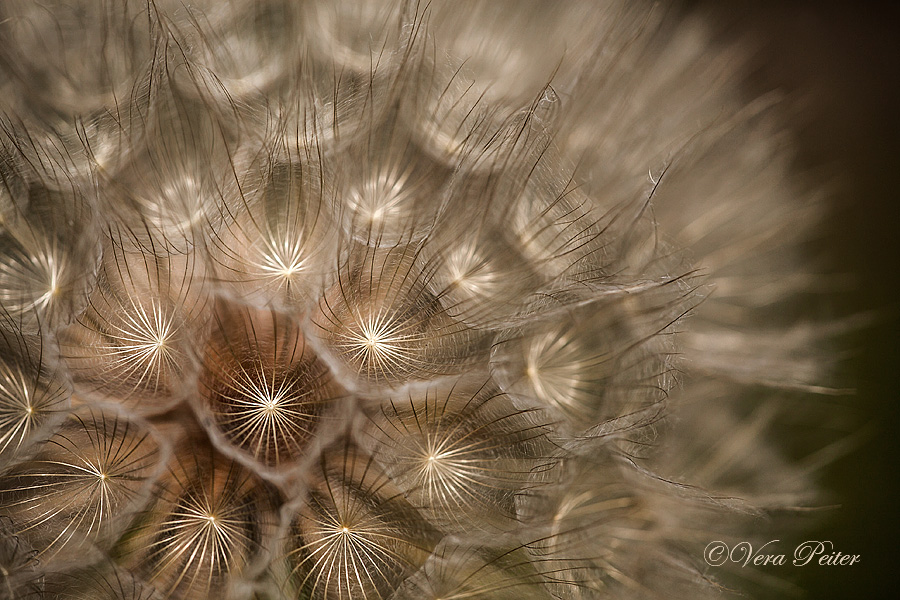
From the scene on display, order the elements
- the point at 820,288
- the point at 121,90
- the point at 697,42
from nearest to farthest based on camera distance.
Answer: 1. the point at 121,90
2. the point at 697,42
3. the point at 820,288

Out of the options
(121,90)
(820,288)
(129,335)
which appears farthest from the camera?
(820,288)

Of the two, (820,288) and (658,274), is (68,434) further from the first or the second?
(820,288)

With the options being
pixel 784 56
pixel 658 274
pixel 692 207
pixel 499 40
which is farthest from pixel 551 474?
pixel 784 56

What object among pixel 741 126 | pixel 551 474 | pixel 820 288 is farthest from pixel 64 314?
pixel 820 288

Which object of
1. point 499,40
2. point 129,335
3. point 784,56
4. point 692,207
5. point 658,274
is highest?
point 784,56

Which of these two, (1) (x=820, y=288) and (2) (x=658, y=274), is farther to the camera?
(1) (x=820, y=288)

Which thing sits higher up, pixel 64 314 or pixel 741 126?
pixel 741 126
